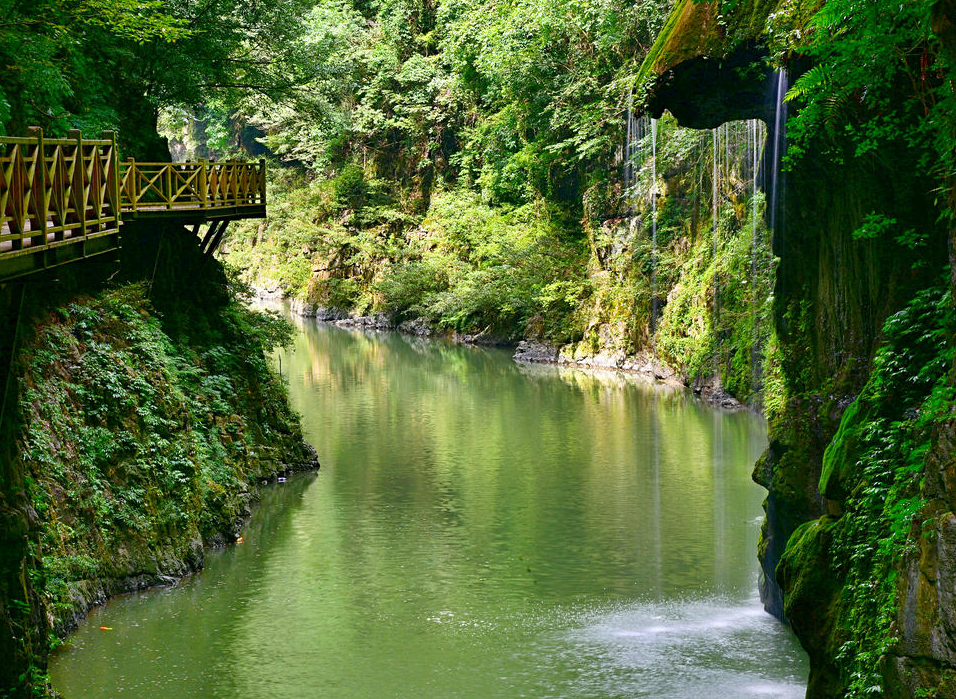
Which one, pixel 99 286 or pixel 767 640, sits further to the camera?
pixel 99 286

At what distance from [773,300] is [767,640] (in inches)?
174

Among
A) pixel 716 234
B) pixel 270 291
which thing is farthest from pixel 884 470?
pixel 270 291

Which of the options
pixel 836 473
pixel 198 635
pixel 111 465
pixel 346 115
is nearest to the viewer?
pixel 836 473

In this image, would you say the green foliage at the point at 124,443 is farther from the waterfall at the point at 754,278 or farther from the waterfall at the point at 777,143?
the waterfall at the point at 754,278

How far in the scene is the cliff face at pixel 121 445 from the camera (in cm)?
1067

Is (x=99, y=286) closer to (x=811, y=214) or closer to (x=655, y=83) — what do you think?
(x=655, y=83)

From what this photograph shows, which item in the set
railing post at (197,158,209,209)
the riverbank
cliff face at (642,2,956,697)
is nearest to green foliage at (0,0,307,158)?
railing post at (197,158,209,209)

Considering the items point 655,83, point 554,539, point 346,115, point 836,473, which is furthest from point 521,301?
point 836,473

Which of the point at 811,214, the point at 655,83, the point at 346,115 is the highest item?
the point at 346,115

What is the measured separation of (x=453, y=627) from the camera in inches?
579

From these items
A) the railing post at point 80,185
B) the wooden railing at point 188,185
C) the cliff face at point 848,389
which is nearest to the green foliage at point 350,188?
the wooden railing at point 188,185

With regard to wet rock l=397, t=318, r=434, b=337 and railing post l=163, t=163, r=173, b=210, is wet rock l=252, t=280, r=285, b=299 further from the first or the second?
railing post l=163, t=163, r=173, b=210

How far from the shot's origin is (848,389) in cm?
1300

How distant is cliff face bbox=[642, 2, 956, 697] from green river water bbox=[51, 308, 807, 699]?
193 cm
